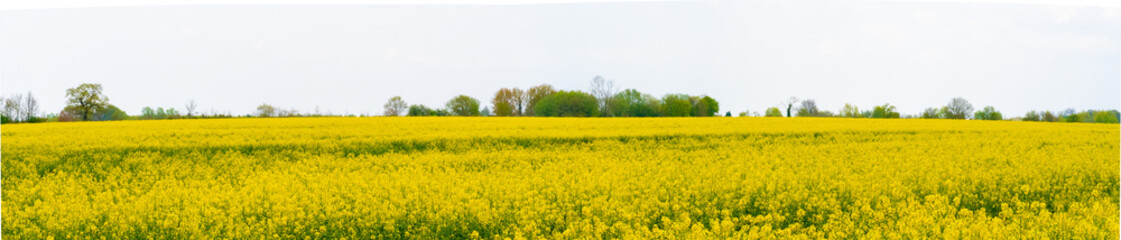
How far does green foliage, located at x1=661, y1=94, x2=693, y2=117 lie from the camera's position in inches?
459

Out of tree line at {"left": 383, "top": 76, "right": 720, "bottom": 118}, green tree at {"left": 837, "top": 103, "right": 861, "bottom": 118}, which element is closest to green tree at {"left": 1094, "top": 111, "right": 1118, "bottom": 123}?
green tree at {"left": 837, "top": 103, "right": 861, "bottom": 118}

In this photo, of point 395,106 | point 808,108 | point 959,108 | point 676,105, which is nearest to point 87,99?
point 395,106

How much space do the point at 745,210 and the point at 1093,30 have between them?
11.9 ft

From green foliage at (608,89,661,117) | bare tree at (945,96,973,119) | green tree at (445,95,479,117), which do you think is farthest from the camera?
bare tree at (945,96,973,119)

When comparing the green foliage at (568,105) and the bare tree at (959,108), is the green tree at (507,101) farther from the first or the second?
the bare tree at (959,108)

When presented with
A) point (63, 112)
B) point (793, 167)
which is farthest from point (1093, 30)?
point (63, 112)

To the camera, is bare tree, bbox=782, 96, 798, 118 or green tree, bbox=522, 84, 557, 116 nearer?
green tree, bbox=522, 84, 557, 116

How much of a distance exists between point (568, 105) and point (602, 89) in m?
1.30

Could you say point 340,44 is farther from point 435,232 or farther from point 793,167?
point 793,167

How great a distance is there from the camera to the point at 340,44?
7.06 metres

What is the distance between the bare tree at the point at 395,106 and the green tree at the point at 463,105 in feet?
2.17

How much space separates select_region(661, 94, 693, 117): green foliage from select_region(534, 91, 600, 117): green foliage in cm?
133

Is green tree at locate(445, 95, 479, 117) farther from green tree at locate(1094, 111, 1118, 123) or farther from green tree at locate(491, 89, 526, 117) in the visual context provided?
green tree at locate(1094, 111, 1118, 123)

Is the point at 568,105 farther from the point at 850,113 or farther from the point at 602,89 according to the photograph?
the point at 850,113
